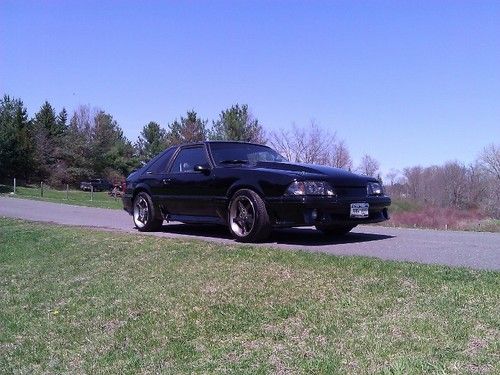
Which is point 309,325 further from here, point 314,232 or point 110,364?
point 314,232

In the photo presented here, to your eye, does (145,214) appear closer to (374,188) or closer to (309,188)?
(309,188)

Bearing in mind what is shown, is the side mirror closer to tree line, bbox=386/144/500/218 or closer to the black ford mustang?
the black ford mustang

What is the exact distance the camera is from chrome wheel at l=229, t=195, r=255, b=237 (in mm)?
6840

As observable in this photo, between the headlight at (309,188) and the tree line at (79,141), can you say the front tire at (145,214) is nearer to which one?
the headlight at (309,188)

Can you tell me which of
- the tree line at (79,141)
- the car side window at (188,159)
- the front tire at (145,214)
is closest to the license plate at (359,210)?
the car side window at (188,159)

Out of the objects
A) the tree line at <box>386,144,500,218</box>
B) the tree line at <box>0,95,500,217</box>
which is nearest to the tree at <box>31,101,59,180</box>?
the tree line at <box>0,95,500,217</box>

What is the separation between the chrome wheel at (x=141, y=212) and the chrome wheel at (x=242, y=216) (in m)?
2.04

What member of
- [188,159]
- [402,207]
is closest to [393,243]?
[188,159]

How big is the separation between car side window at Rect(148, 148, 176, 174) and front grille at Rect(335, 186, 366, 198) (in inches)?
117

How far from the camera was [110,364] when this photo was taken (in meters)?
3.99

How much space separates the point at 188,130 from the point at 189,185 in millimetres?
47035

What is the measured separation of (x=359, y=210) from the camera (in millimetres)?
6789

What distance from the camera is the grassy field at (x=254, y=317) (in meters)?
3.36

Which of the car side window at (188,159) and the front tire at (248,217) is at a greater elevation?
the car side window at (188,159)
